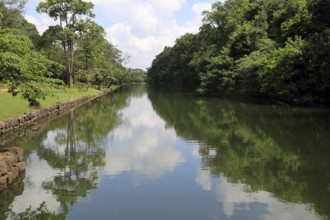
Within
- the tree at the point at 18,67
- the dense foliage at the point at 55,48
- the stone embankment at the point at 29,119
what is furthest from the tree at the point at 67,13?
the tree at the point at 18,67

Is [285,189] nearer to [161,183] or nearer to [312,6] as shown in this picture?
[161,183]

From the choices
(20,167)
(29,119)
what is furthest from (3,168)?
(29,119)

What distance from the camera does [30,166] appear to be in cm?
1347

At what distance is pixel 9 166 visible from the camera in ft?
36.2

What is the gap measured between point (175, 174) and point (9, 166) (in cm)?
494

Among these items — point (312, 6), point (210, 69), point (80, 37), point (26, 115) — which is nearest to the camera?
point (26, 115)

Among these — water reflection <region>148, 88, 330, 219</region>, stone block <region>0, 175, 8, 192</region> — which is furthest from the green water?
stone block <region>0, 175, 8, 192</region>

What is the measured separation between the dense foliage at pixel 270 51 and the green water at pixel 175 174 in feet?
46.1

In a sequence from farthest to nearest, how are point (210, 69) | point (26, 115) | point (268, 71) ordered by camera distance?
point (210, 69), point (268, 71), point (26, 115)

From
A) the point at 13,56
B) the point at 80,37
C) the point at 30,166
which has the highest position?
the point at 80,37

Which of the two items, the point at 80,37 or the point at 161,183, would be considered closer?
the point at 161,183

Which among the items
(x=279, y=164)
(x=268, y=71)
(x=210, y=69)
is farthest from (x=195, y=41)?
(x=279, y=164)

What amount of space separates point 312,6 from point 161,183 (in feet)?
86.6

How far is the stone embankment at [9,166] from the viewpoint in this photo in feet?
34.4
